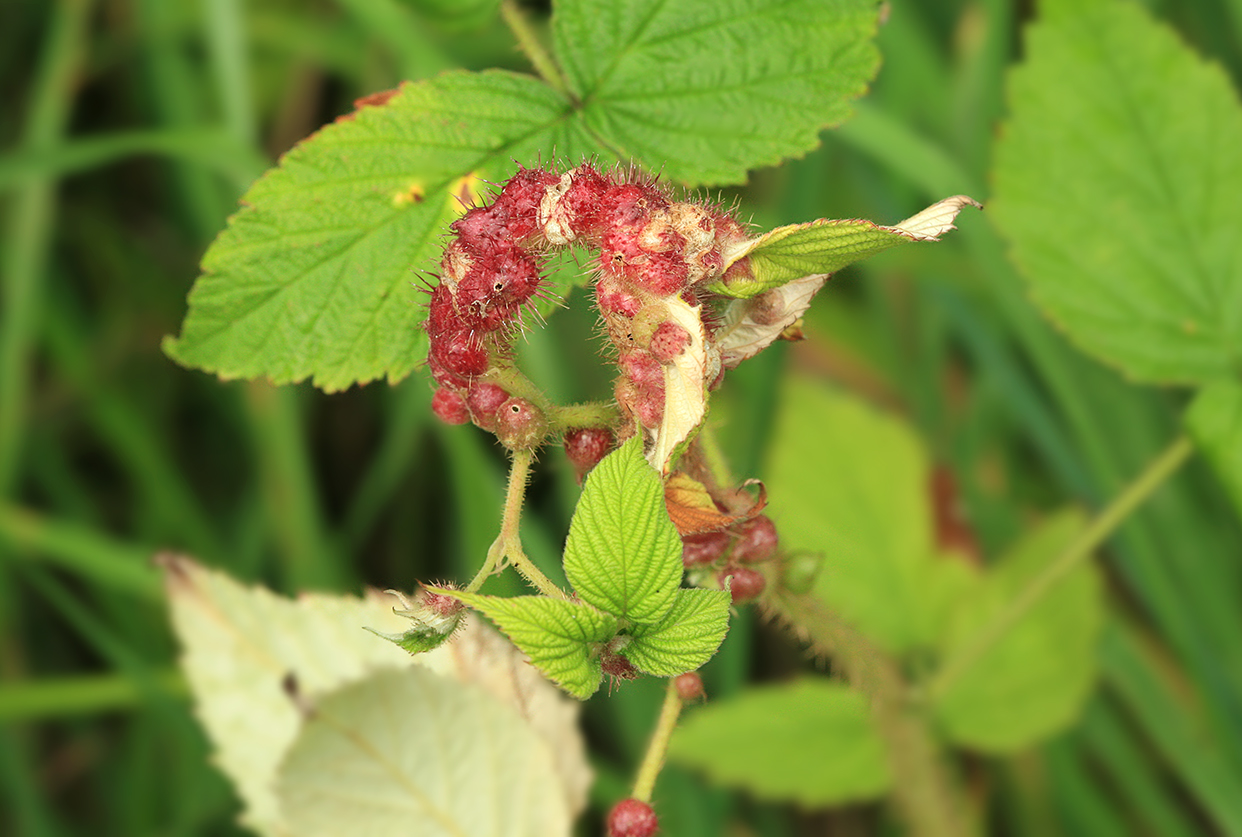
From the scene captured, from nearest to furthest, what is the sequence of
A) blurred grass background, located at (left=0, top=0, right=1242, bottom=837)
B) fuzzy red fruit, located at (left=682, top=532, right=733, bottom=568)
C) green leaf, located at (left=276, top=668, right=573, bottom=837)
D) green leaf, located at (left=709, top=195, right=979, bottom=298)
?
green leaf, located at (left=709, top=195, right=979, bottom=298), fuzzy red fruit, located at (left=682, top=532, right=733, bottom=568), green leaf, located at (left=276, top=668, right=573, bottom=837), blurred grass background, located at (left=0, top=0, right=1242, bottom=837)

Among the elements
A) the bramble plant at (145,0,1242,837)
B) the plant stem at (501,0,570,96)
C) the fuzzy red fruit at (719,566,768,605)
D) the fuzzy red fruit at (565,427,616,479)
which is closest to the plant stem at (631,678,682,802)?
the bramble plant at (145,0,1242,837)

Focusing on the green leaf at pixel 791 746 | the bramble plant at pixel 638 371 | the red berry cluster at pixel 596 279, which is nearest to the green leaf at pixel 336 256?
the bramble plant at pixel 638 371

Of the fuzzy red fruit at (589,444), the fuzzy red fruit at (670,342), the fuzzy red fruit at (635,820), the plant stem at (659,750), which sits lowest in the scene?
the fuzzy red fruit at (635,820)

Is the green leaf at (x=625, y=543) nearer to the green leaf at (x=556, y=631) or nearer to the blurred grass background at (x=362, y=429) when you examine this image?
the green leaf at (x=556, y=631)

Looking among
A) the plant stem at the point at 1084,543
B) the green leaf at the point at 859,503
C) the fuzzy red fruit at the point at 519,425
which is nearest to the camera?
the fuzzy red fruit at the point at 519,425

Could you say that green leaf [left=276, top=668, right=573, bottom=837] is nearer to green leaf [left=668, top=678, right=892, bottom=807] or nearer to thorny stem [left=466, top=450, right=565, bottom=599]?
thorny stem [left=466, top=450, right=565, bottom=599]

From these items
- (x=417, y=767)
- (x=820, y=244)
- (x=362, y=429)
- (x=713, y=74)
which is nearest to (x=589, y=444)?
(x=820, y=244)

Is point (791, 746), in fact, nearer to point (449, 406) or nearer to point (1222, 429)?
point (1222, 429)
